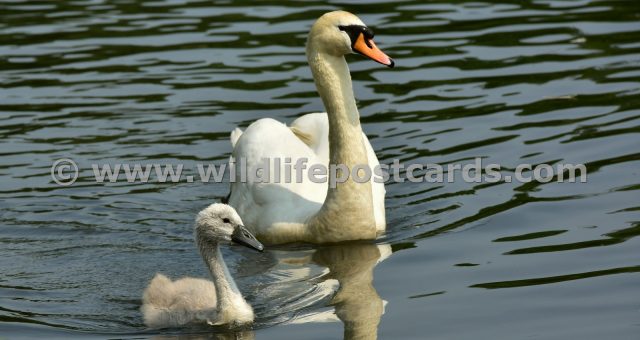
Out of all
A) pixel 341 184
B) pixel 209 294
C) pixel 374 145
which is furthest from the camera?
pixel 374 145

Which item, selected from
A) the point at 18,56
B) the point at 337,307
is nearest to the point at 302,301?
the point at 337,307

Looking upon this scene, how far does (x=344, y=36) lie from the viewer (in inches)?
420

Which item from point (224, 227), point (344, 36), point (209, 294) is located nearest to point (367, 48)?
point (344, 36)

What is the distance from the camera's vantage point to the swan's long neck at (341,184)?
10.9 meters

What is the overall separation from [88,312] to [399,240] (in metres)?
2.72

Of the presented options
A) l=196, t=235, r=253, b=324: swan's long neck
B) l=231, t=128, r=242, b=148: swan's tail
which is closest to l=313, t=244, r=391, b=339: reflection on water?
l=196, t=235, r=253, b=324: swan's long neck

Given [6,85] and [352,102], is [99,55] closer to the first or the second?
[6,85]

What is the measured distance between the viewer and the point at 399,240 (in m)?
10.8

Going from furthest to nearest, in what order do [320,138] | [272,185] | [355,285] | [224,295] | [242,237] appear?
[320,138] < [272,185] < [355,285] < [242,237] < [224,295]

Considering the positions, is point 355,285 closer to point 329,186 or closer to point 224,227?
point 224,227

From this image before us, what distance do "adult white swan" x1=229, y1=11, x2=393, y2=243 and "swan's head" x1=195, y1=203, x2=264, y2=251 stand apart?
73.0 inches

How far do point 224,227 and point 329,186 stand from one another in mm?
2020

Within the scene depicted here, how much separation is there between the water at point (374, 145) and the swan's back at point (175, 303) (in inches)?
4.7

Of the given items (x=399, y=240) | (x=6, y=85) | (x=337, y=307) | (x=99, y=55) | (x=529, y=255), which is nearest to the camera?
(x=337, y=307)
